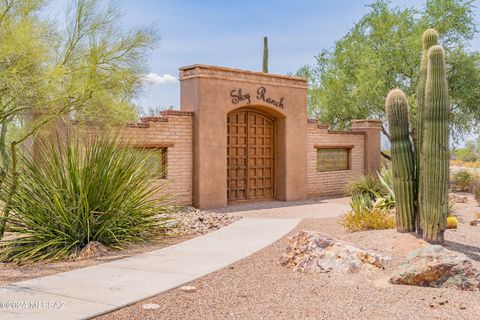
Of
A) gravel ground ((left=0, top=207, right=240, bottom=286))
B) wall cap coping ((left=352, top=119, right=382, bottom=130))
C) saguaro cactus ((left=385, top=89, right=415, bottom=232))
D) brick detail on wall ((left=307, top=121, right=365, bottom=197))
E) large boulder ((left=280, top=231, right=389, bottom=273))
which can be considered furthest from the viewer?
wall cap coping ((left=352, top=119, right=382, bottom=130))

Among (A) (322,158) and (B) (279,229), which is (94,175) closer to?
(B) (279,229)

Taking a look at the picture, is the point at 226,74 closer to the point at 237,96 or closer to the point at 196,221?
the point at 237,96

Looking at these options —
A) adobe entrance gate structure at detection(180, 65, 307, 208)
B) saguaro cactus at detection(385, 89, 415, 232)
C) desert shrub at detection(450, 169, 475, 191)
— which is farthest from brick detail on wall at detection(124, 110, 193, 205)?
desert shrub at detection(450, 169, 475, 191)

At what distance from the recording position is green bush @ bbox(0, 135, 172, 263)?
7.94 meters

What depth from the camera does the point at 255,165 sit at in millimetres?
15148

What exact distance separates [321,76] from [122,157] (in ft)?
57.4

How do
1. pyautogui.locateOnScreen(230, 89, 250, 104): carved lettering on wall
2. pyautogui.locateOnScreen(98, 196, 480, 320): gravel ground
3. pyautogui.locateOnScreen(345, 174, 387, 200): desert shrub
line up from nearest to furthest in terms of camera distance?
1. pyautogui.locateOnScreen(98, 196, 480, 320): gravel ground
2. pyautogui.locateOnScreen(230, 89, 250, 104): carved lettering on wall
3. pyautogui.locateOnScreen(345, 174, 387, 200): desert shrub

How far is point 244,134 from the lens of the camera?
14.8 m

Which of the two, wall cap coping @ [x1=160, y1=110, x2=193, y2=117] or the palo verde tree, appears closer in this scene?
the palo verde tree

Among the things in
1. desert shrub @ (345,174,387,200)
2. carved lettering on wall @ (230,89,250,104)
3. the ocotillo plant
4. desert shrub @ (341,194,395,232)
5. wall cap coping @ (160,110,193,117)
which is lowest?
desert shrub @ (341,194,395,232)

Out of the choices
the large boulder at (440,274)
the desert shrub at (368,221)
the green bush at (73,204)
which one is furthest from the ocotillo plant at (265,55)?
the large boulder at (440,274)

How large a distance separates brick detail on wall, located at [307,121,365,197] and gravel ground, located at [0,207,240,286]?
5.09 meters

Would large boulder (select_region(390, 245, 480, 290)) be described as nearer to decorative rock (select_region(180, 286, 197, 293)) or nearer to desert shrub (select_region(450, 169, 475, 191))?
decorative rock (select_region(180, 286, 197, 293))

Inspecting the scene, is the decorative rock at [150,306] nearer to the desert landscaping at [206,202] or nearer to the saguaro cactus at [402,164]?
the desert landscaping at [206,202]
